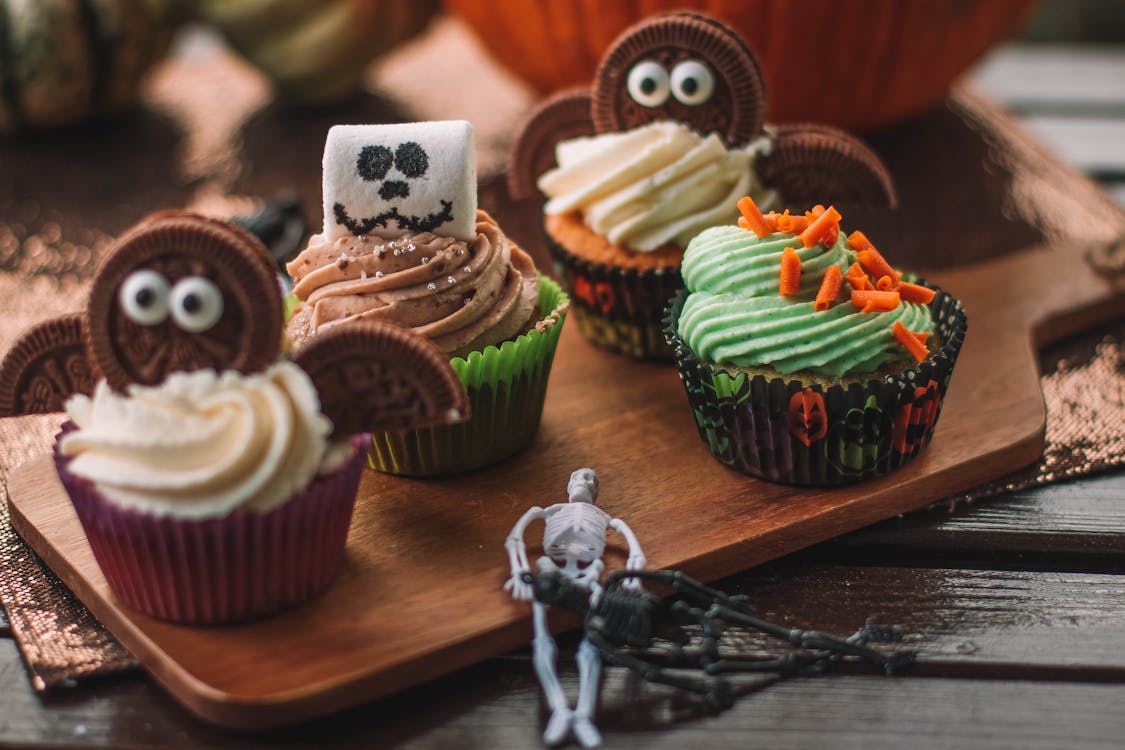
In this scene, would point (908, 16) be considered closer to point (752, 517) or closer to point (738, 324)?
point (738, 324)

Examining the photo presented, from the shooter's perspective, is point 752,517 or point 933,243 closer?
point 752,517

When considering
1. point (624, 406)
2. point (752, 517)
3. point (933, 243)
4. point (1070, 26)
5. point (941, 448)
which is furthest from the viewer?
point (1070, 26)

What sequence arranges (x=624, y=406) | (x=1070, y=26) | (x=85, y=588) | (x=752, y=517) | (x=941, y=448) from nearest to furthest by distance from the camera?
(x=85, y=588)
(x=752, y=517)
(x=941, y=448)
(x=624, y=406)
(x=1070, y=26)

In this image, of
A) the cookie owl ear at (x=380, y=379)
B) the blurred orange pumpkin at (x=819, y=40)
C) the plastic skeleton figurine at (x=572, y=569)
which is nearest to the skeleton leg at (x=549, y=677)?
the plastic skeleton figurine at (x=572, y=569)

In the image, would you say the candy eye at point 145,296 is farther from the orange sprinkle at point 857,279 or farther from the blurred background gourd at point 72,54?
the blurred background gourd at point 72,54

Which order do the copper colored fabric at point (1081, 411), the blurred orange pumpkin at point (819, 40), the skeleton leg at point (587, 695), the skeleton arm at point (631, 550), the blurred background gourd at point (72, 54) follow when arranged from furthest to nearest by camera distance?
the blurred background gourd at point (72, 54), the blurred orange pumpkin at point (819, 40), the copper colored fabric at point (1081, 411), the skeleton arm at point (631, 550), the skeleton leg at point (587, 695)

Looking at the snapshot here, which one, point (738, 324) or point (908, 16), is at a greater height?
point (908, 16)

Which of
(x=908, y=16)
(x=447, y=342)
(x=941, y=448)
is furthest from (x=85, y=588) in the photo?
(x=908, y=16)

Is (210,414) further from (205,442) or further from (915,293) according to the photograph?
(915,293)
